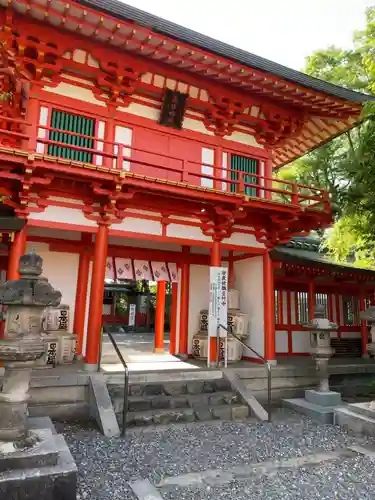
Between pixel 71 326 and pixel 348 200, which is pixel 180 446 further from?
pixel 348 200

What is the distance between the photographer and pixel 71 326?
31.7 ft

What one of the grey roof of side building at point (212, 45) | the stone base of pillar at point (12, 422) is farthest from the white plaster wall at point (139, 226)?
the stone base of pillar at point (12, 422)

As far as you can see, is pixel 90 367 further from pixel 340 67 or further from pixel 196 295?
pixel 340 67

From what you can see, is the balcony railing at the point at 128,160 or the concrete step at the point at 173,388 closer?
the concrete step at the point at 173,388

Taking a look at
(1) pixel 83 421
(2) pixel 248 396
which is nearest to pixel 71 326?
(1) pixel 83 421

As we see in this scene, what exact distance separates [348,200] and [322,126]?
2465mm

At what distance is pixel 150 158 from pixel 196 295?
14.6ft

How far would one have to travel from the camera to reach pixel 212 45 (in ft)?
29.0

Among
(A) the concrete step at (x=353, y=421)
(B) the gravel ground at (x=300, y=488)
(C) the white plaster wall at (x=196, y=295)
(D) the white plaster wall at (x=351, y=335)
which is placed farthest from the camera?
(D) the white plaster wall at (x=351, y=335)

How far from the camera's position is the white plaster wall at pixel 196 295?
11.2m

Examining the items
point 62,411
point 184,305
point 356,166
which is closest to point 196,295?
point 184,305

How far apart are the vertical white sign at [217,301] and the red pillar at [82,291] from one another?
3.46 meters

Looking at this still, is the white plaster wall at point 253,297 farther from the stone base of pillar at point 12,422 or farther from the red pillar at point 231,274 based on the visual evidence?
the stone base of pillar at point 12,422

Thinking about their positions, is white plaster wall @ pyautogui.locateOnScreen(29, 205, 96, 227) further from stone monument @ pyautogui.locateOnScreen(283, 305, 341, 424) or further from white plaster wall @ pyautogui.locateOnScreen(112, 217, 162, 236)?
stone monument @ pyautogui.locateOnScreen(283, 305, 341, 424)
